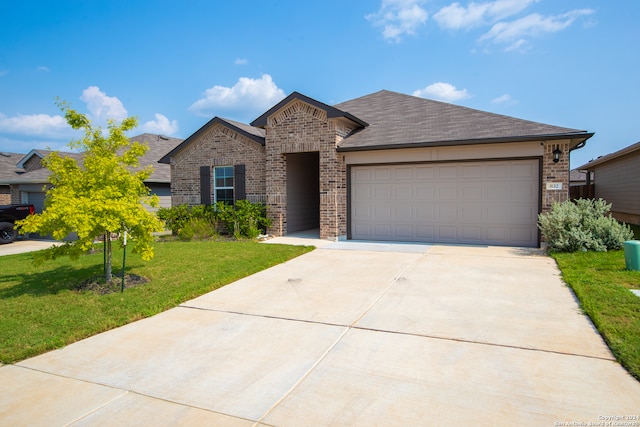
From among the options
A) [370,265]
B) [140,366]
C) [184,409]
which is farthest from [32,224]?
[370,265]

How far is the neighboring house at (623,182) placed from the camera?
16281 millimetres

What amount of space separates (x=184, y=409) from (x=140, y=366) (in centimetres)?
108

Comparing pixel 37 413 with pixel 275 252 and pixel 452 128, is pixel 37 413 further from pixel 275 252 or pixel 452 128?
pixel 452 128

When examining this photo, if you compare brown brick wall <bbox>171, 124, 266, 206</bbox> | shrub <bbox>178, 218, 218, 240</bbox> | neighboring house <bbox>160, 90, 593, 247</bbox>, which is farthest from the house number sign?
shrub <bbox>178, 218, 218, 240</bbox>

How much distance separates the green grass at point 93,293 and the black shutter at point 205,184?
157 inches

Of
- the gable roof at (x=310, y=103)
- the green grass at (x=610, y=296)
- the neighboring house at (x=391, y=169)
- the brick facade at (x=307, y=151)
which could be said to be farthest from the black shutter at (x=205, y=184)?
the green grass at (x=610, y=296)

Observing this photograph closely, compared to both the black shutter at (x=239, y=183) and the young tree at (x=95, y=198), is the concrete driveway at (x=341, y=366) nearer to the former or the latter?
the young tree at (x=95, y=198)

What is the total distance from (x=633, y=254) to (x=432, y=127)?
6.48m

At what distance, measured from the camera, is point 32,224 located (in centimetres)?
589

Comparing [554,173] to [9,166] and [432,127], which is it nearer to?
[432,127]

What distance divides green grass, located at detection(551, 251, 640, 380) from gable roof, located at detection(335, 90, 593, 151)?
3.40 metres

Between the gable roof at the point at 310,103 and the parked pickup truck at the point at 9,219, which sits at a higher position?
the gable roof at the point at 310,103

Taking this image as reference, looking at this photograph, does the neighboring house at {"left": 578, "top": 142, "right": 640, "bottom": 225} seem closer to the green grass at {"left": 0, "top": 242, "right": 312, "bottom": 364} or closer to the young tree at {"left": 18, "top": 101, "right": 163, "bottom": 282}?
the green grass at {"left": 0, "top": 242, "right": 312, "bottom": 364}

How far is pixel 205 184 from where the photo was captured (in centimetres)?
1475
